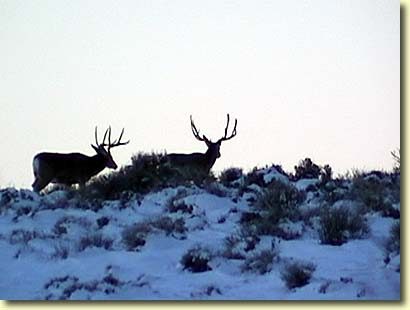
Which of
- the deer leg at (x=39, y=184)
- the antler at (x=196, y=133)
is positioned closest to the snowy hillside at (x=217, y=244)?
the deer leg at (x=39, y=184)

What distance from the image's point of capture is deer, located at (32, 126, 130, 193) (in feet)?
17.9

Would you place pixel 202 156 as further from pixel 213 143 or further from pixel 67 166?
pixel 67 166

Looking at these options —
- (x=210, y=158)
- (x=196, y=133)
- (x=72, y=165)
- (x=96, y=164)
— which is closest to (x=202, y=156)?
(x=210, y=158)

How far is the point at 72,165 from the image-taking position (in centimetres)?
582

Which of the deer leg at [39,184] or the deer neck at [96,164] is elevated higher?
the deer neck at [96,164]

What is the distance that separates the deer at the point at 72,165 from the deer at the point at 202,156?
31 cm

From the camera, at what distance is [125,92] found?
5.52m

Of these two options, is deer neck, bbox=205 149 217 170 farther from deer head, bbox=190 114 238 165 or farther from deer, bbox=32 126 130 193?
deer, bbox=32 126 130 193

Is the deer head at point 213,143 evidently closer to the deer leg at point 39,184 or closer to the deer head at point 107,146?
the deer head at point 107,146

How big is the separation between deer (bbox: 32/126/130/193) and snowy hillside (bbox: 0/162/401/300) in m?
0.18

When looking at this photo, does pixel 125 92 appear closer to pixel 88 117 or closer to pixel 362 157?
pixel 88 117

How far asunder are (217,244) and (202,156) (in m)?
0.61

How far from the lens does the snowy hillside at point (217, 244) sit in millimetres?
5074

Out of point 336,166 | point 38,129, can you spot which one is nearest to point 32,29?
point 38,129
